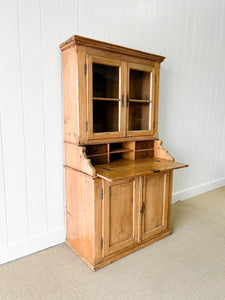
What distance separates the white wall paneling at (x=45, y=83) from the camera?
180 centimetres

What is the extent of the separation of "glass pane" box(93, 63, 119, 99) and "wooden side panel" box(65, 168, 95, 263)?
70 centimetres

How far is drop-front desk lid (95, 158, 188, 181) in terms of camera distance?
1720 mm

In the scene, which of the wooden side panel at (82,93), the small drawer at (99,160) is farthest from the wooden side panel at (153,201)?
the wooden side panel at (82,93)

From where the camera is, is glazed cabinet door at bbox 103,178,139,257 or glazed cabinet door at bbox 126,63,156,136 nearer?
glazed cabinet door at bbox 103,178,139,257

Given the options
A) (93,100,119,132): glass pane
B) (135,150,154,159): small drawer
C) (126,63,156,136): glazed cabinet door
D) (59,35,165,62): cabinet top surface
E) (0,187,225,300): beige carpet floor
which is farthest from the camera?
(135,150,154,159): small drawer

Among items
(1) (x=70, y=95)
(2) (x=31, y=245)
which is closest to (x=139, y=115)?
(1) (x=70, y=95)

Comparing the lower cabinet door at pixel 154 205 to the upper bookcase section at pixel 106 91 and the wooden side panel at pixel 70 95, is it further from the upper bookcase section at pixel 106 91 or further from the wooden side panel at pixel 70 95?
the wooden side panel at pixel 70 95

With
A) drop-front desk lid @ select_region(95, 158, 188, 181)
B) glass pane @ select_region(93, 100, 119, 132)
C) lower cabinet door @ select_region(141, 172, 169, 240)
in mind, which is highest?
glass pane @ select_region(93, 100, 119, 132)

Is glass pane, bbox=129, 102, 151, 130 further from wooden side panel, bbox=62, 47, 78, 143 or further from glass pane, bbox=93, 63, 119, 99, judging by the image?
wooden side panel, bbox=62, 47, 78, 143

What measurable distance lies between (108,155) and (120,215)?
52 cm

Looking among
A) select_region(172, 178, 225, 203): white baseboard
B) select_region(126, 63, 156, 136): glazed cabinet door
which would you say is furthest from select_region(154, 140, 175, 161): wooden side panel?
select_region(172, 178, 225, 203): white baseboard

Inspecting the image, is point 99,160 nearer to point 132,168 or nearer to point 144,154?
point 132,168

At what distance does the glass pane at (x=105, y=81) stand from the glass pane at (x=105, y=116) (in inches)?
2.7

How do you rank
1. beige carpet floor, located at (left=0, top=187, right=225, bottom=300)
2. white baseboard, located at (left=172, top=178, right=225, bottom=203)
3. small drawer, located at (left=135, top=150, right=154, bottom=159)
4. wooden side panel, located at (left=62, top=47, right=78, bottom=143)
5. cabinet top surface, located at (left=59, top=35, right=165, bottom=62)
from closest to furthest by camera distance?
1. beige carpet floor, located at (left=0, top=187, right=225, bottom=300)
2. cabinet top surface, located at (left=59, top=35, right=165, bottom=62)
3. wooden side panel, located at (left=62, top=47, right=78, bottom=143)
4. small drawer, located at (left=135, top=150, right=154, bottom=159)
5. white baseboard, located at (left=172, top=178, right=225, bottom=203)
